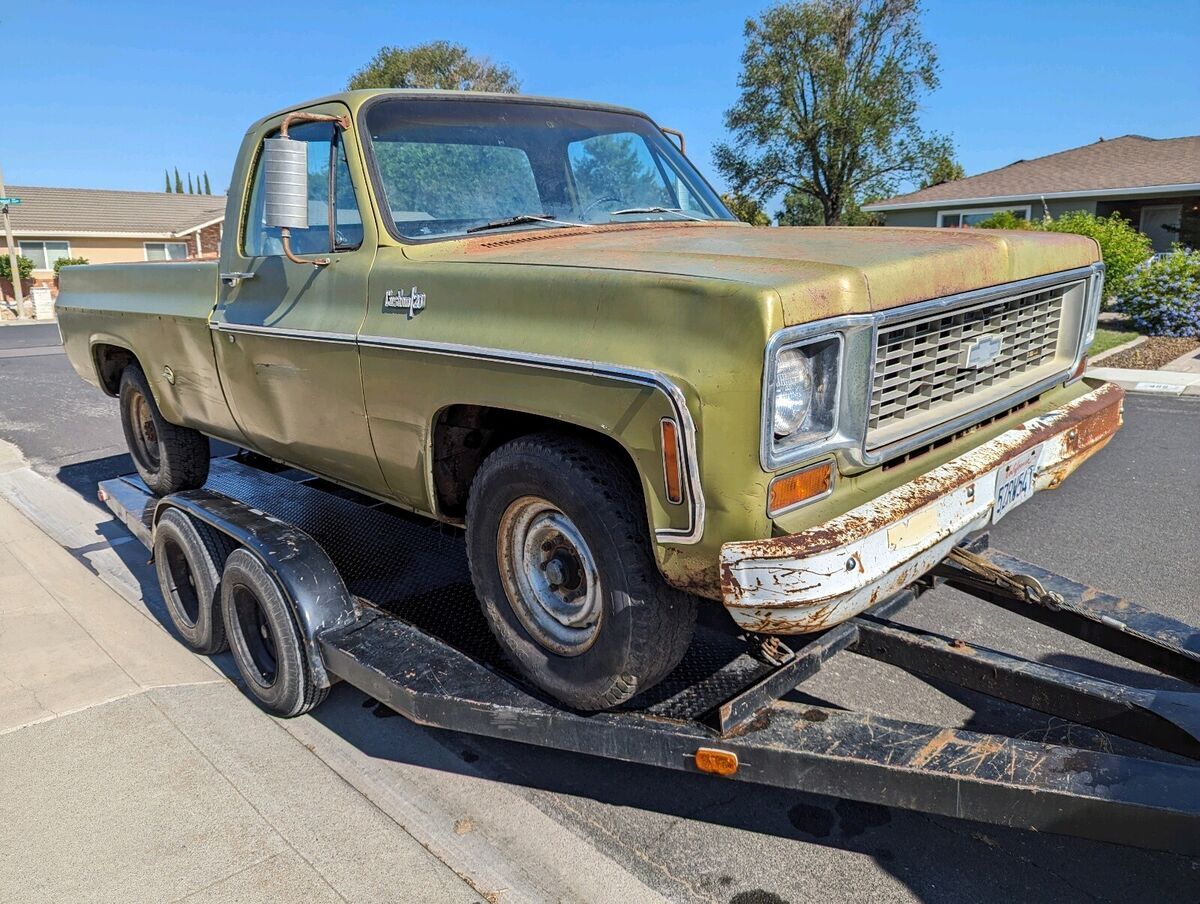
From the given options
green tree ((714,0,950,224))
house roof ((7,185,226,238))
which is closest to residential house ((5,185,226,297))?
house roof ((7,185,226,238))

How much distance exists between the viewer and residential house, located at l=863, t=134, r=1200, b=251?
2147 centimetres

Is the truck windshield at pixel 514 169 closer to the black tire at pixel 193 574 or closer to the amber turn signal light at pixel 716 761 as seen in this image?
the black tire at pixel 193 574

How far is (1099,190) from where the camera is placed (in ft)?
71.2

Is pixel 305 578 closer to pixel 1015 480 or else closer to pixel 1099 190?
pixel 1015 480

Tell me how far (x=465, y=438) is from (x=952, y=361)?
1561 millimetres

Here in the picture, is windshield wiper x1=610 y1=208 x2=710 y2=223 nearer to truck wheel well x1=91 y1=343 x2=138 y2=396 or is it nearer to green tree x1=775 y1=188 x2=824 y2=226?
truck wheel well x1=91 y1=343 x2=138 y2=396

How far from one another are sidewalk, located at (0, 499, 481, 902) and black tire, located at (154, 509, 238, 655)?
0.13 m

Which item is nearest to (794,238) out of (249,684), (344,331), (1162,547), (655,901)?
(344,331)

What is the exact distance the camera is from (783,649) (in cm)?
287

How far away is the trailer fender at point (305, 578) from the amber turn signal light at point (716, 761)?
4.60 ft

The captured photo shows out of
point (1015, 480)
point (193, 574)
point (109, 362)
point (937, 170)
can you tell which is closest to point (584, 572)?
point (1015, 480)

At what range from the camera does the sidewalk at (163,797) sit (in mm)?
2572

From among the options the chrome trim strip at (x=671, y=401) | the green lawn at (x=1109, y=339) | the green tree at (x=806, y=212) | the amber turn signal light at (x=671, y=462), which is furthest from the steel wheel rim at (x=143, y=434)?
the green tree at (x=806, y=212)

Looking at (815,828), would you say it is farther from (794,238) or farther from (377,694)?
(794,238)
